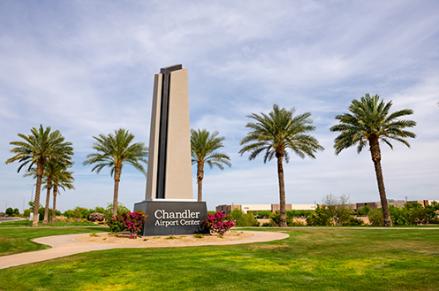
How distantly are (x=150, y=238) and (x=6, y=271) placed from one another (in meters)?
7.71

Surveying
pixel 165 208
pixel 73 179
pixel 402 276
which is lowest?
pixel 402 276

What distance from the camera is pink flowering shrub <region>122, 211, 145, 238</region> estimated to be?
16406mm

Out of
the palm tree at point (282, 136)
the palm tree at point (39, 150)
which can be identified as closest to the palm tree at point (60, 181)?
the palm tree at point (39, 150)

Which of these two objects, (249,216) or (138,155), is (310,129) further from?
(138,155)

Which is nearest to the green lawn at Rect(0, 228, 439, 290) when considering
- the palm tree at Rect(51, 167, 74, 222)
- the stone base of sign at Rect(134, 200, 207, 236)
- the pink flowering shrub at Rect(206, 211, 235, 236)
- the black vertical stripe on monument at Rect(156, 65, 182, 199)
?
the stone base of sign at Rect(134, 200, 207, 236)

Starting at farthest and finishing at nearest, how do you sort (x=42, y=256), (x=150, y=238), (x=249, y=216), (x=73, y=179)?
(x=73, y=179)
(x=249, y=216)
(x=150, y=238)
(x=42, y=256)

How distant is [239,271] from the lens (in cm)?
805

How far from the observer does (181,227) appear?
17.8 metres

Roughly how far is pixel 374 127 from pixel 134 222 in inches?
905

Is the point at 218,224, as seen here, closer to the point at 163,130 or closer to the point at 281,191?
the point at 163,130

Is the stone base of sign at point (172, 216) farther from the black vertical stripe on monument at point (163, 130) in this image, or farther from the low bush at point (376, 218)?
the low bush at point (376, 218)

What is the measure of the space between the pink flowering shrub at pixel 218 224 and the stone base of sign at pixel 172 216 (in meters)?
0.46

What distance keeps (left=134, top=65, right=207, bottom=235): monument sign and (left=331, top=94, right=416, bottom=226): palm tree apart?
17.5 m

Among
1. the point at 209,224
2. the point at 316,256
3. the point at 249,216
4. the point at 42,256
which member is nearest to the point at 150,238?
the point at 209,224
